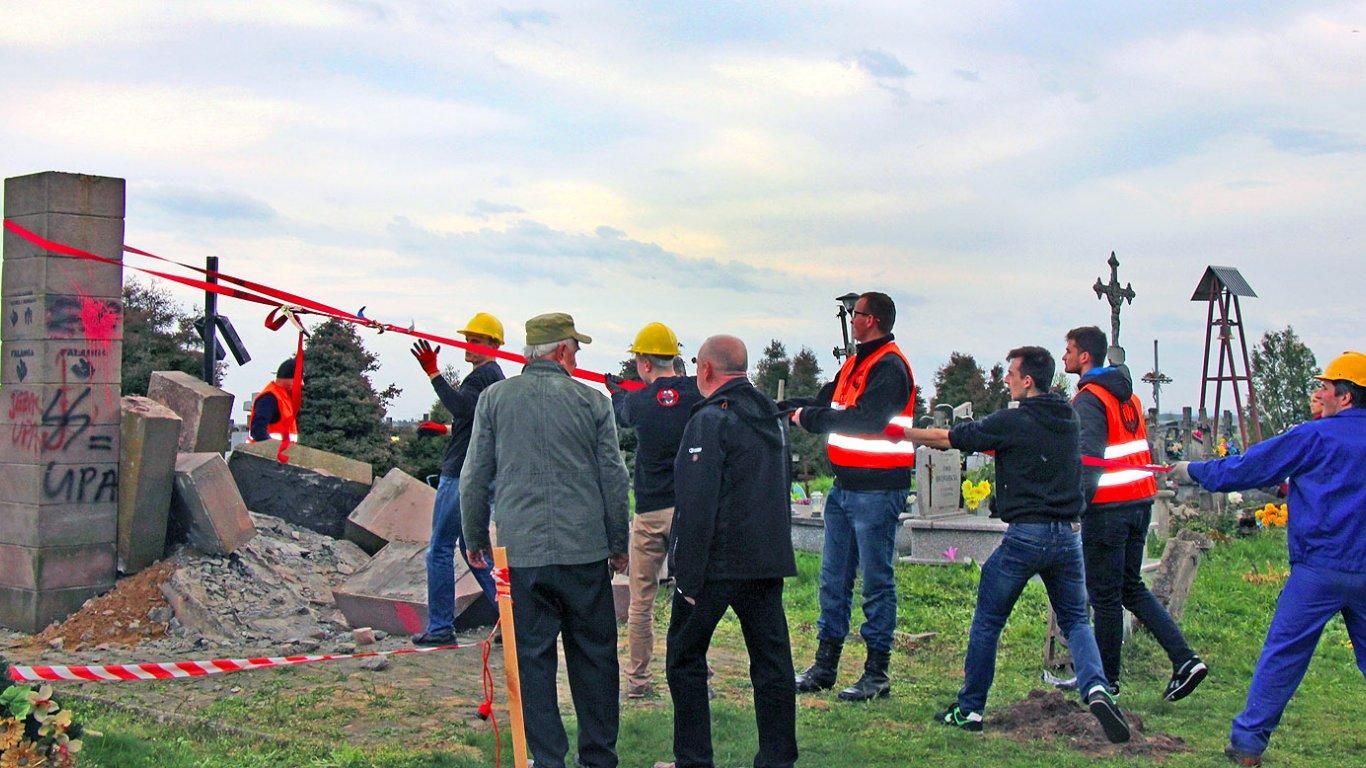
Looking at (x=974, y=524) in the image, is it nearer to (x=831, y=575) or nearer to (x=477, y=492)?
(x=831, y=575)

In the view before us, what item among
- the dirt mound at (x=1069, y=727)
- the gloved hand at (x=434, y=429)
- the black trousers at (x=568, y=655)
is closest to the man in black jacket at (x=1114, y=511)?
the dirt mound at (x=1069, y=727)

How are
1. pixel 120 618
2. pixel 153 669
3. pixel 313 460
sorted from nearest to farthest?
1. pixel 153 669
2. pixel 120 618
3. pixel 313 460

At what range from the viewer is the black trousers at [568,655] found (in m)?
5.58

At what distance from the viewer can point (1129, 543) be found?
7785mm

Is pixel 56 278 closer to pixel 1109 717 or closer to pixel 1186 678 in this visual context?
pixel 1109 717

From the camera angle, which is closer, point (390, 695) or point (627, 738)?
point (627, 738)

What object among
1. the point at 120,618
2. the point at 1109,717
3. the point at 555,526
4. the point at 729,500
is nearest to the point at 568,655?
the point at 555,526

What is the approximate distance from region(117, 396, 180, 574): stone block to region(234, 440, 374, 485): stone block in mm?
1196

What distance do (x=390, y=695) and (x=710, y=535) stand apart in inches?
110

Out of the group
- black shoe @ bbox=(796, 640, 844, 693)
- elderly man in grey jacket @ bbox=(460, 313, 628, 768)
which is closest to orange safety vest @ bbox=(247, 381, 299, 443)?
black shoe @ bbox=(796, 640, 844, 693)

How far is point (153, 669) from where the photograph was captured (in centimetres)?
780

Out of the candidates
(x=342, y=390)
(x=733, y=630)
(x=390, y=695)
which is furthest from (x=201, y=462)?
(x=342, y=390)

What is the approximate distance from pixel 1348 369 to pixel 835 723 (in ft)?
10.3

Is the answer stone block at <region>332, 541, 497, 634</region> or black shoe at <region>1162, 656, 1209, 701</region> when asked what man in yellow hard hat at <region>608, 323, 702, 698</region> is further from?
black shoe at <region>1162, 656, 1209, 701</region>
